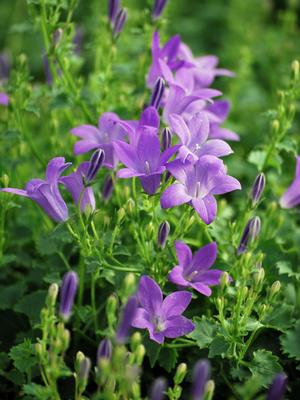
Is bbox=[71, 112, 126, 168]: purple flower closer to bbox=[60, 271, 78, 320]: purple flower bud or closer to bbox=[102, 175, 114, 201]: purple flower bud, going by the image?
bbox=[102, 175, 114, 201]: purple flower bud

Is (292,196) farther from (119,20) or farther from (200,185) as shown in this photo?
(119,20)

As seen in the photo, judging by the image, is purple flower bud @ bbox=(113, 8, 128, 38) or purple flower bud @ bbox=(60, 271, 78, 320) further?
purple flower bud @ bbox=(113, 8, 128, 38)

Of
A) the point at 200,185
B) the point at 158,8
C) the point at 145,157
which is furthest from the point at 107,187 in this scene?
the point at 158,8

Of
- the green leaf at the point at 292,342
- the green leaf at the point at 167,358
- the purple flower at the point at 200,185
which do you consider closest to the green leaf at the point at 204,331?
the green leaf at the point at 167,358

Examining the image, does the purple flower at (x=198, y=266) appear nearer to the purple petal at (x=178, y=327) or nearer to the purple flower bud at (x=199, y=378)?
the purple petal at (x=178, y=327)

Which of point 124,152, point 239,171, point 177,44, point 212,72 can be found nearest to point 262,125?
point 239,171

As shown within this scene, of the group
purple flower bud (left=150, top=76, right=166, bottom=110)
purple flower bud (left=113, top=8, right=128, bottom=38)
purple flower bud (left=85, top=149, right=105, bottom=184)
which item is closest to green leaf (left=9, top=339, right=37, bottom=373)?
purple flower bud (left=85, top=149, right=105, bottom=184)
